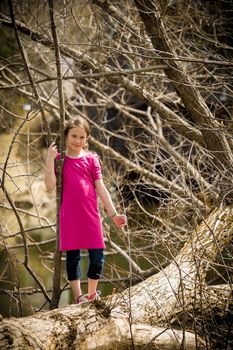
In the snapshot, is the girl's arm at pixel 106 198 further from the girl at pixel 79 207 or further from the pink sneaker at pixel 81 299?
the pink sneaker at pixel 81 299

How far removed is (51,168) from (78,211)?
0.35 m

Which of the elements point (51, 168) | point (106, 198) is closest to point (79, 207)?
point (106, 198)

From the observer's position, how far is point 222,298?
347 cm

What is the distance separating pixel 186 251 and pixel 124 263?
4.46 m

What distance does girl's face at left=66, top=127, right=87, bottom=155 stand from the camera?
3.24m

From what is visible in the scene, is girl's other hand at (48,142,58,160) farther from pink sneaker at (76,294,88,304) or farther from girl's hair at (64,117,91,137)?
pink sneaker at (76,294,88,304)

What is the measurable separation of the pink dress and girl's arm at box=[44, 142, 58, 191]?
0.09m

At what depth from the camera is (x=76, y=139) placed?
325 centimetres

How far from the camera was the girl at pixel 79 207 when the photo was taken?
319 cm

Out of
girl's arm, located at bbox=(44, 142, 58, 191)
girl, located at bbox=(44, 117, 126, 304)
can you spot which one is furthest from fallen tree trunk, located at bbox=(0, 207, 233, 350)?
girl's arm, located at bbox=(44, 142, 58, 191)

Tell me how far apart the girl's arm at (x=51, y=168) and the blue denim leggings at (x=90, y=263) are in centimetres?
50

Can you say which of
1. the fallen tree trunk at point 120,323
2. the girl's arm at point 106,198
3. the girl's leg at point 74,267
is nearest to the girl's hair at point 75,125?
the girl's arm at point 106,198

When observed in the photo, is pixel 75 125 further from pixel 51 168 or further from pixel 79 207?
pixel 79 207

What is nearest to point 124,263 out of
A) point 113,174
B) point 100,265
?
point 113,174
